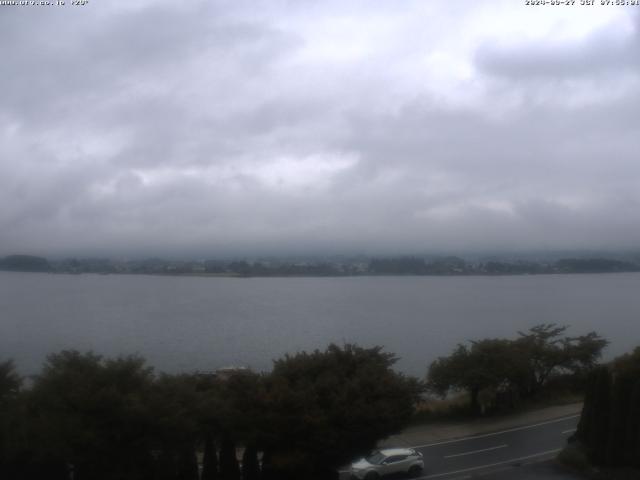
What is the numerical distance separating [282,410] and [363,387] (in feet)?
6.49

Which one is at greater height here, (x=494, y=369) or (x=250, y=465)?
(x=494, y=369)

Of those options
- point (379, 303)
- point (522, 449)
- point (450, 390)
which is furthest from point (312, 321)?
point (522, 449)

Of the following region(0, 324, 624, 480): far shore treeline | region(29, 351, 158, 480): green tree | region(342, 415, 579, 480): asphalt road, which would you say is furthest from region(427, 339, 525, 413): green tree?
region(29, 351, 158, 480): green tree

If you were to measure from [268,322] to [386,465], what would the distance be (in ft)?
149

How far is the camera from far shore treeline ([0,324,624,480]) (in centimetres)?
1275

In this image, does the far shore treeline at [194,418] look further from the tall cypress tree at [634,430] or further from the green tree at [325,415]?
the tall cypress tree at [634,430]

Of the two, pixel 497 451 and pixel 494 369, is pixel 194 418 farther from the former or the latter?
pixel 494 369

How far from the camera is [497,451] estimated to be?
1891 cm

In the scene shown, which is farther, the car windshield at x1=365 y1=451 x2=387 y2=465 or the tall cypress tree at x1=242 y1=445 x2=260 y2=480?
the car windshield at x1=365 y1=451 x2=387 y2=465

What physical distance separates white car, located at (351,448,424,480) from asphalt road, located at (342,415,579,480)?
36 centimetres

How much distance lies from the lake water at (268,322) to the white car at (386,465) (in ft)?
72.3

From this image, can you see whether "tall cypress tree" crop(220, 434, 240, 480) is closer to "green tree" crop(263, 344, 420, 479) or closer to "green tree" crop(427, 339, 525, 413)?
"green tree" crop(263, 344, 420, 479)

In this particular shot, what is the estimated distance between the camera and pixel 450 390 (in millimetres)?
26922

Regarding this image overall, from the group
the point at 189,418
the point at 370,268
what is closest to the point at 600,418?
the point at 189,418
